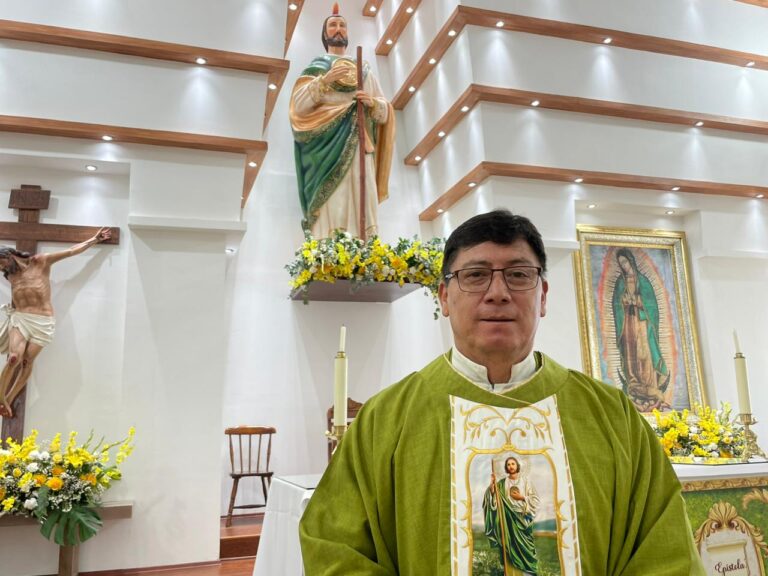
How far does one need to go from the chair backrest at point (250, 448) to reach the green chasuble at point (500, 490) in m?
4.19

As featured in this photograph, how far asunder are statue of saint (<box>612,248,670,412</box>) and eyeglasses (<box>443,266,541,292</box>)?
5.44 meters

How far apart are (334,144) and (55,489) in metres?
4.07

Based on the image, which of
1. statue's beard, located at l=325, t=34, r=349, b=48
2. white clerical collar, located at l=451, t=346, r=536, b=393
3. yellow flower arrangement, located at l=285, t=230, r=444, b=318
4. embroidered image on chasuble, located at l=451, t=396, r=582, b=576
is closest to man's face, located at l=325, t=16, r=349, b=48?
statue's beard, located at l=325, t=34, r=349, b=48

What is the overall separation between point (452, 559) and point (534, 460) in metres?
0.39

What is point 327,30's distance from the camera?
686 cm

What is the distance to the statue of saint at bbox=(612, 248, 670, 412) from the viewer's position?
22.8 feet

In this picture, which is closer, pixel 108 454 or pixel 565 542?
pixel 565 542

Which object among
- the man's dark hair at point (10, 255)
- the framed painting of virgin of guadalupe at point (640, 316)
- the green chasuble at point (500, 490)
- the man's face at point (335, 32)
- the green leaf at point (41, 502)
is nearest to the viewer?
the green chasuble at point (500, 490)

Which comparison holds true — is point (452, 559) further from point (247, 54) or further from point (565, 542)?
point (247, 54)

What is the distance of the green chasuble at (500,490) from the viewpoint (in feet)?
5.94

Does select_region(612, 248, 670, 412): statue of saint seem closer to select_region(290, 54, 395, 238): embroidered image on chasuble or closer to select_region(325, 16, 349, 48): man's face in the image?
select_region(290, 54, 395, 238): embroidered image on chasuble

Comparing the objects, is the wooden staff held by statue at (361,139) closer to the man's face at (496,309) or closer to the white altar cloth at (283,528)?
the white altar cloth at (283,528)

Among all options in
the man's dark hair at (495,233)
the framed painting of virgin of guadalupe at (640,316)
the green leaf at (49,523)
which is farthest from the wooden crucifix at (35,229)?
the framed painting of virgin of guadalupe at (640,316)

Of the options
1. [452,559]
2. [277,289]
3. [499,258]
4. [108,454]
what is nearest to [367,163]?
[277,289]
